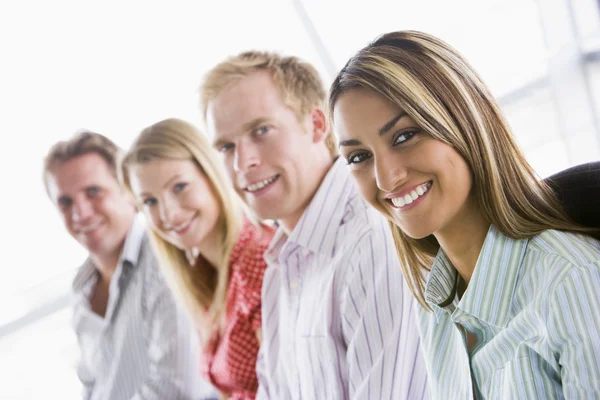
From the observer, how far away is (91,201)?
235cm

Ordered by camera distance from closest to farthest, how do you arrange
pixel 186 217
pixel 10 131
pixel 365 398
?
pixel 365 398, pixel 186 217, pixel 10 131

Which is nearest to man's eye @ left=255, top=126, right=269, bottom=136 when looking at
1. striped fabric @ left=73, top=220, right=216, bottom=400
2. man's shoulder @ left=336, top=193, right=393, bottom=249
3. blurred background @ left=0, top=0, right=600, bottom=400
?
man's shoulder @ left=336, top=193, right=393, bottom=249

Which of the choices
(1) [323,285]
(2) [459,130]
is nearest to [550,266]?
(2) [459,130]

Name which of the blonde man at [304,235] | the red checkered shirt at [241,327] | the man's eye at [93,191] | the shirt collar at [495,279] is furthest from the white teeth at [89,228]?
the shirt collar at [495,279]

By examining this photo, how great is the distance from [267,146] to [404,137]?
2.14 feet

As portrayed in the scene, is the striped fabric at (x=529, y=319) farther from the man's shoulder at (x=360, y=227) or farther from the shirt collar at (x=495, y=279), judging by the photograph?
the man's shoulder at (x=360, y=227)

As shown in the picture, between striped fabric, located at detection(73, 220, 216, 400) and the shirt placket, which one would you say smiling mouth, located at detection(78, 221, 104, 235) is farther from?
the shirt placket

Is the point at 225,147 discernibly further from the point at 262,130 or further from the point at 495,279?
the point at 495,279

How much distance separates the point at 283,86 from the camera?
1585mm

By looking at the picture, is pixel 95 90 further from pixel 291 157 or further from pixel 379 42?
pixel 379 42

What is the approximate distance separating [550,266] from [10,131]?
125 inches

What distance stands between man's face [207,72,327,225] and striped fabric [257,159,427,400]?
0.19 feet

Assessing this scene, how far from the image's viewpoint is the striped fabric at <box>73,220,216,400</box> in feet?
7.06

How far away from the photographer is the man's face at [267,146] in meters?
1.55
